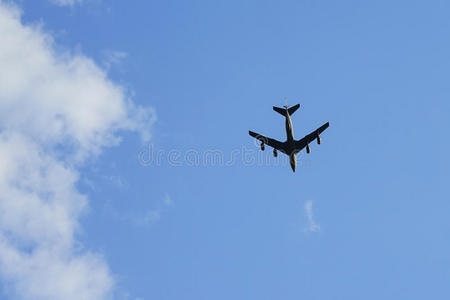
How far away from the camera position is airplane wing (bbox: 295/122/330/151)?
87500 millimetres

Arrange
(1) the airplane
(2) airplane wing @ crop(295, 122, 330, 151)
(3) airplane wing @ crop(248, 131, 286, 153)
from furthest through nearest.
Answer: (3) airplane wing @ crop(248, 131, 286, 153)
(2) airplane wing @ crop(295, 122, 330, 151)
(1) the airplane

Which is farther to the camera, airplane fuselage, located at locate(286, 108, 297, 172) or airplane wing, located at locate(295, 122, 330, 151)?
airplane wing, located at locate(295, 122, 330, 151)

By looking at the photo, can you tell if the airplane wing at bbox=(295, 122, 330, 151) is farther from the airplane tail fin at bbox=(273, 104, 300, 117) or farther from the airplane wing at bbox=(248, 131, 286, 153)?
the airplane tail fin at bbox=(273, 104, 300, 117)

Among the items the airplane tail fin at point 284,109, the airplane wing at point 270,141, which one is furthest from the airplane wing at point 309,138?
the airplane tail fin at point 284,109

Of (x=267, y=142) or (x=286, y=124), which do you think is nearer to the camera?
(x=286, y=124)

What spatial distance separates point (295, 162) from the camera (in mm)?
85438

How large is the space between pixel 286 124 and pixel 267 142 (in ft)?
23.8

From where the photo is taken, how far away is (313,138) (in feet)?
289

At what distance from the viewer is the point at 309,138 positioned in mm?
87938

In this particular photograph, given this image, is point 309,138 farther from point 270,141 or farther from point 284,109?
point 284,109

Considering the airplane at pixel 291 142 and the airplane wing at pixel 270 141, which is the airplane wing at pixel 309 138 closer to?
the airplane at pixel 291 142

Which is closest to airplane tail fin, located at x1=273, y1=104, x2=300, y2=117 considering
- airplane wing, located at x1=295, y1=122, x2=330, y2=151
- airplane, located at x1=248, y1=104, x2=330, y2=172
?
airplane, located at x1=248, y1=104, x2=330, y2=172

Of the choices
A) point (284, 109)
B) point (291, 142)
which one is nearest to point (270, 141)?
point (291, 142)

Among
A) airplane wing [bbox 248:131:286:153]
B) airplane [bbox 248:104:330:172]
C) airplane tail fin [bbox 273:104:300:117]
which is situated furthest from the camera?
airplane wing [bbox 248:131:286:153]
